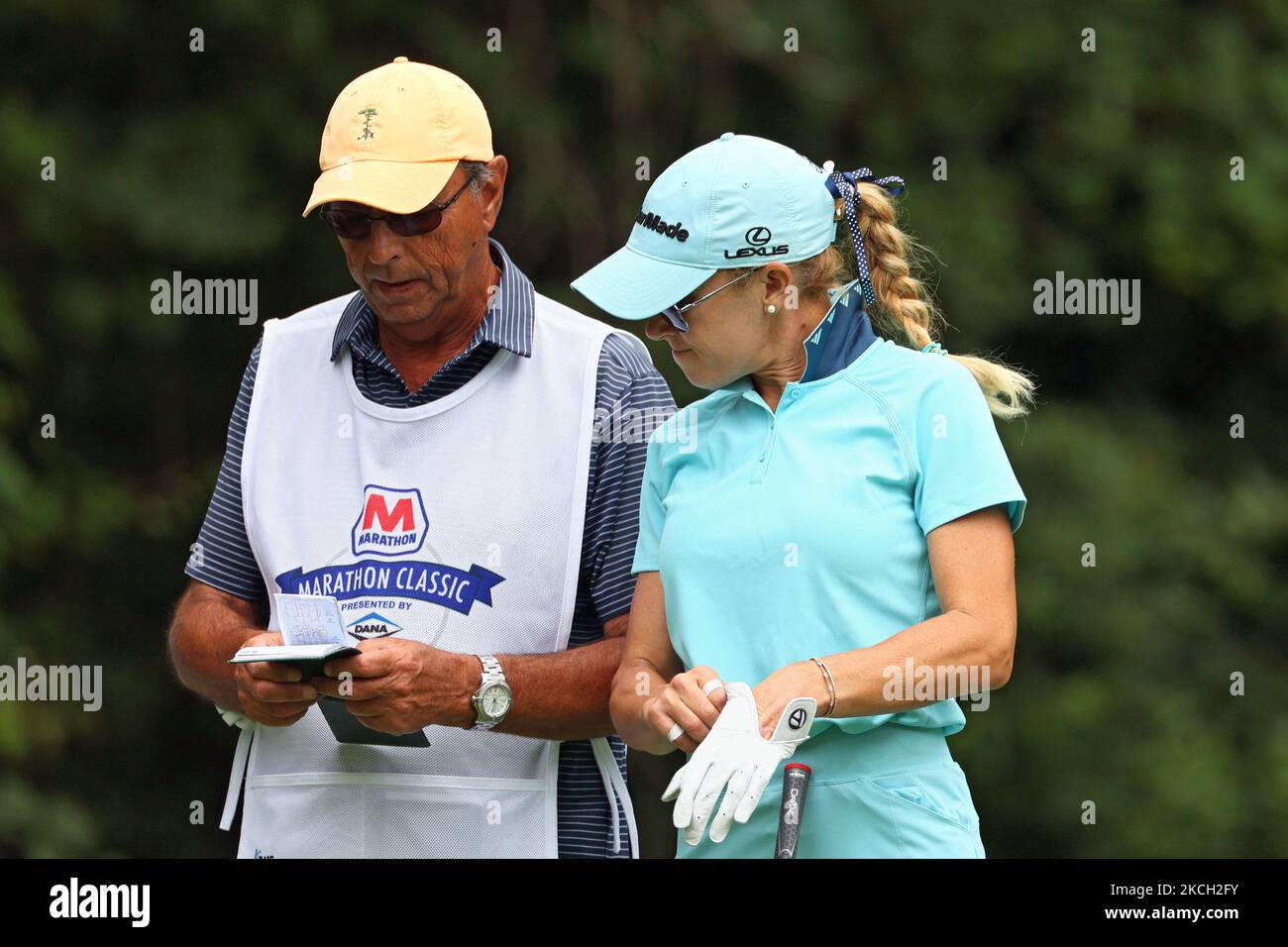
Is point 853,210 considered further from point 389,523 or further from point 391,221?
point 389,523

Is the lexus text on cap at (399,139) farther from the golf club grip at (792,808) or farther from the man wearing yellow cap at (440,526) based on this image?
the golf club grip at (792,808)

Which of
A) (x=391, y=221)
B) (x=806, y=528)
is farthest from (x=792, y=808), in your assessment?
(x=391, y=221)

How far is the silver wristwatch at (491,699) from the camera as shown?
316 cm

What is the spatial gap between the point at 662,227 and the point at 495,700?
0.79 metres

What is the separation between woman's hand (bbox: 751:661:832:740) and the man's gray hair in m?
1.14

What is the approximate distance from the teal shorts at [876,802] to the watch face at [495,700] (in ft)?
1.57

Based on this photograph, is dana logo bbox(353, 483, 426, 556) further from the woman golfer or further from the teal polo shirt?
the teal polo shirt

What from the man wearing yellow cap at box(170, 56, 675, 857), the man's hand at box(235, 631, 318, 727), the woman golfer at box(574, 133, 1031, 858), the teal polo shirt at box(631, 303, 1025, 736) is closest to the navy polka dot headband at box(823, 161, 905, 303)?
the woman golfer at box(574, 133, 1031, 858)

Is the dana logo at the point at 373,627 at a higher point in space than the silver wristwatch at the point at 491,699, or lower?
higher

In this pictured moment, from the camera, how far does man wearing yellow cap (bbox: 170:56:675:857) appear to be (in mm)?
3246

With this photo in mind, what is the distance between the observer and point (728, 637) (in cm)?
286

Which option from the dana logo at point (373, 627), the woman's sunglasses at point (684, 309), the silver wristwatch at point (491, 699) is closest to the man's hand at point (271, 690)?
the dana logo at point (373, 627)

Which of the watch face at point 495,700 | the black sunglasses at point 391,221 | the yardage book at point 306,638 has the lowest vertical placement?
the watch face at point 495,700

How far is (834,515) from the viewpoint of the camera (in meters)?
2.79
